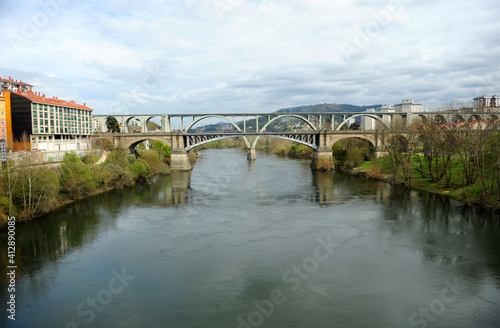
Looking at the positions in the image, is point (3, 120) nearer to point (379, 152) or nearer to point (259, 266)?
point (259, 266)

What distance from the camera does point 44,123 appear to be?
119 feet

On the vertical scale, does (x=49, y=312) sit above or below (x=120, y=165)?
below

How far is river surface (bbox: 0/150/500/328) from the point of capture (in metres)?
9.58

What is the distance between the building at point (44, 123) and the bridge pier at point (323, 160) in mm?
27404

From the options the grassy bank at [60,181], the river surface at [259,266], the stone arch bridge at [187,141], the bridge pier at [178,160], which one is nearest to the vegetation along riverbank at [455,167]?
the river surface at [259,266]

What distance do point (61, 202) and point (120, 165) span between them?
9.60m

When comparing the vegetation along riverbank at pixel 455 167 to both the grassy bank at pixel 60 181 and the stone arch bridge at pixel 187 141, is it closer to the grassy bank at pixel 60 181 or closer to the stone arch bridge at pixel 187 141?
the stone arch bridge at pixel 187 141


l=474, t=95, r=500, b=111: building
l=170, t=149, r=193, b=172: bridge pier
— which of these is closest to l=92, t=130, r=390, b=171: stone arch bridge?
l=170, t=149, r=193, b=172: bridge pier

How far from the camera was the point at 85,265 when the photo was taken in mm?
12852

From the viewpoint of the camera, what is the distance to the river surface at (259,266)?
958 centimetres

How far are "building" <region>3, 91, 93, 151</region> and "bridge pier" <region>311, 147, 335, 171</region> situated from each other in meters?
27.4

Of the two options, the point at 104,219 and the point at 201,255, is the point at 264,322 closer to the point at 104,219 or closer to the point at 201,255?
the point at 201,255

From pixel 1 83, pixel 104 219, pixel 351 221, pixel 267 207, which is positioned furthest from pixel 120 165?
pixel 1 83

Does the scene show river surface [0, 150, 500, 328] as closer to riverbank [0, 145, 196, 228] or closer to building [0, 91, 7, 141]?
riverbank [0, 145, 196, 228]
